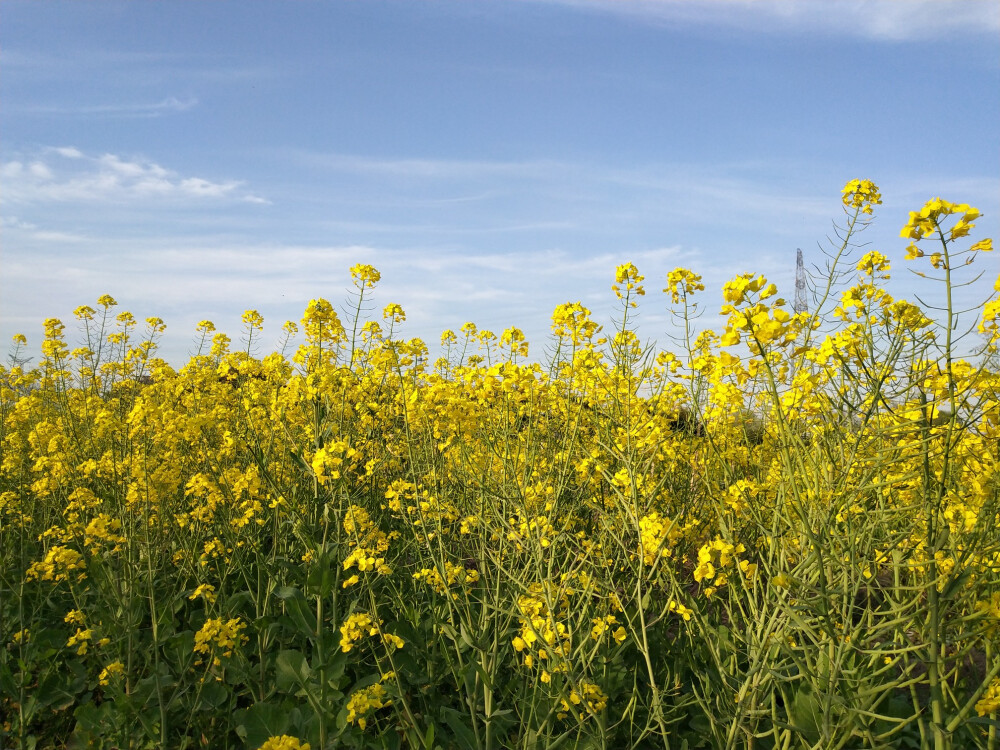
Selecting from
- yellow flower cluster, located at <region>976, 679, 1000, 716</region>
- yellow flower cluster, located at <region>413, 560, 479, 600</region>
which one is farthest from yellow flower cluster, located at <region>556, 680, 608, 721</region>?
yellow flower cluster, located at <region>976, 679, 1000, 716</region>

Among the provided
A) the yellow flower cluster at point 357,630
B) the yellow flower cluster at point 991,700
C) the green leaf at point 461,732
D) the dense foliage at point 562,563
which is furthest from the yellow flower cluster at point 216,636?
the yellow flower cluster at point 991,700

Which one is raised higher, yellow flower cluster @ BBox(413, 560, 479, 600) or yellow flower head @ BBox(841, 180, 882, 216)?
yellow flower head @ BBox(841, 180, 882, 216)

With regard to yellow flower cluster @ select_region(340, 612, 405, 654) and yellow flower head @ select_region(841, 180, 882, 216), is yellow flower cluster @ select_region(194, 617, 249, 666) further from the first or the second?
yellow flower head @ select_region(841, 180, 882, 216)

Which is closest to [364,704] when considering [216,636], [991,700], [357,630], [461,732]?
[357,630]

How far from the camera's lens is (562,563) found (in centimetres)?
336

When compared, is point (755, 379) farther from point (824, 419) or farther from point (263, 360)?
point (263, 360)

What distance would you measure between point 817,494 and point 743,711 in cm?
82

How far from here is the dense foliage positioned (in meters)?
1.96

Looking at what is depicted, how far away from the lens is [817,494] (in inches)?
75.0

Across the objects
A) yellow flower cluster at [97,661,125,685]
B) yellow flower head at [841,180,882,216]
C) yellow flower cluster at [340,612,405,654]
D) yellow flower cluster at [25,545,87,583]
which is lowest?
yellow flower cluster at [97,661,125,685]

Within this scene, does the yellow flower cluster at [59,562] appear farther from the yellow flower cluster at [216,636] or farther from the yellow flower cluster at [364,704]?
the yellow flower cluster at [364,704]

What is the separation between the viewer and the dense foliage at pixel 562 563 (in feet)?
6.44

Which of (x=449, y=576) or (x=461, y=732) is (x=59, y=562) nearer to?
(x=449, y=576)

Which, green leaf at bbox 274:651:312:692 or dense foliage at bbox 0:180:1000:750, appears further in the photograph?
green leaf at bbox 274:651:312:692
